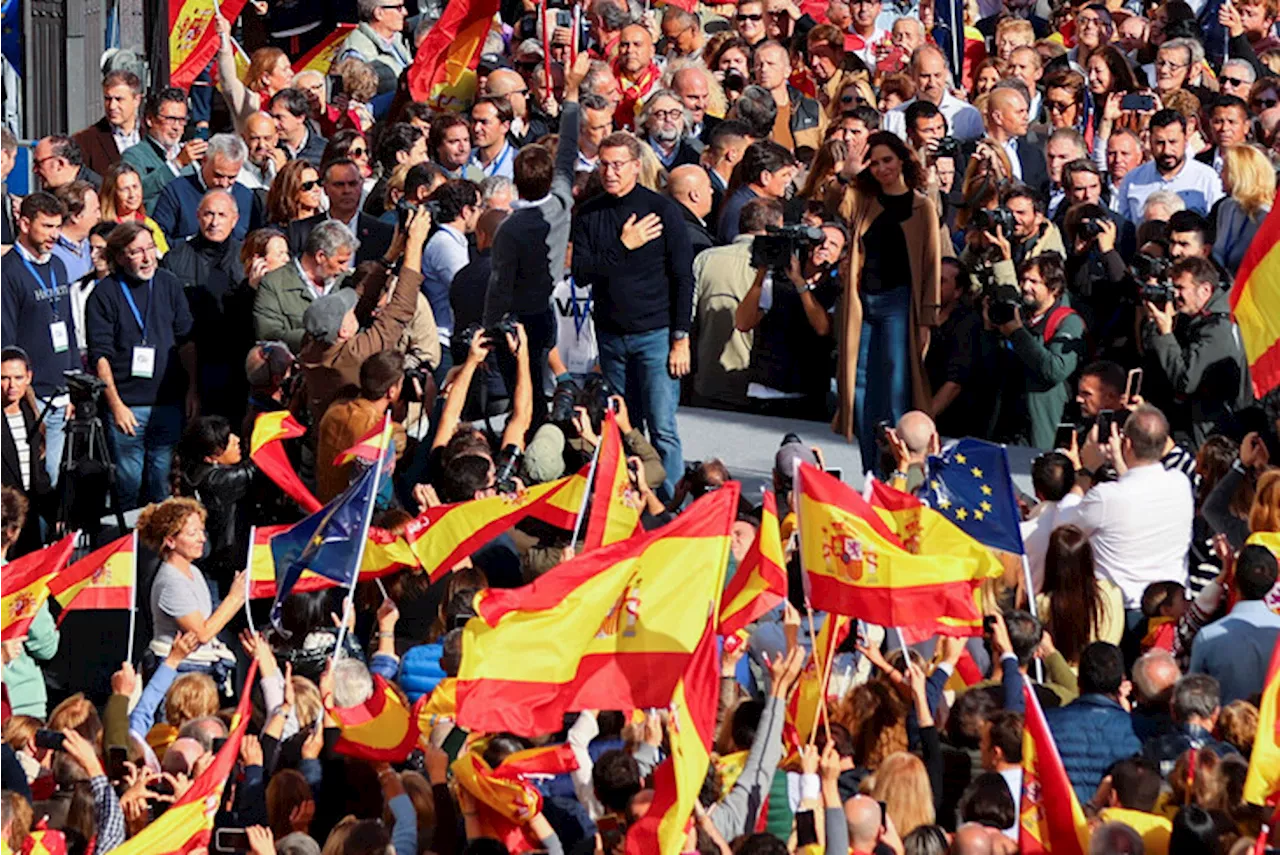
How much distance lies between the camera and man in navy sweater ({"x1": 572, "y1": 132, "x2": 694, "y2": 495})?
44.2 ft

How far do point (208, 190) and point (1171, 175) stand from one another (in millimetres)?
4985

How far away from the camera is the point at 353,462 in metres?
13.1

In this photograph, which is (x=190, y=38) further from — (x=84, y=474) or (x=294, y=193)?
(x=84, y=474)

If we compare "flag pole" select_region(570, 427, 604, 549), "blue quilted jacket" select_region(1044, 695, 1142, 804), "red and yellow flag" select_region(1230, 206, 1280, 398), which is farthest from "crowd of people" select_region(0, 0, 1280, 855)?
"red and yellow flag" select_region(1230, 206, 1280, 398)

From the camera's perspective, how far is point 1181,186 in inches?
603

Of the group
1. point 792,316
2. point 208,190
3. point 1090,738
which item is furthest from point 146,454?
point 1090,738

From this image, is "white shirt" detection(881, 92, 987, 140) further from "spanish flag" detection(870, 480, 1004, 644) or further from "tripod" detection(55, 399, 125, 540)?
"spanish flag" detection(870, 480, 1004, 644)

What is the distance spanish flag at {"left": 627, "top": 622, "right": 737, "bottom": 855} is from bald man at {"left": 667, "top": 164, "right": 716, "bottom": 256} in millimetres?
5454

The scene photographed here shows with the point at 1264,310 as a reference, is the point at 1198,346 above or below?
below

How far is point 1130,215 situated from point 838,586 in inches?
210

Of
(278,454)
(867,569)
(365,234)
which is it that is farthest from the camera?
(365,234)

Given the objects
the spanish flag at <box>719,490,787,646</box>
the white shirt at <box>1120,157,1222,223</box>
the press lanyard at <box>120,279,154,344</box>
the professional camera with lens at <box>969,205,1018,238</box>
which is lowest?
the spanish flag at <box>719,490,787,646</box>

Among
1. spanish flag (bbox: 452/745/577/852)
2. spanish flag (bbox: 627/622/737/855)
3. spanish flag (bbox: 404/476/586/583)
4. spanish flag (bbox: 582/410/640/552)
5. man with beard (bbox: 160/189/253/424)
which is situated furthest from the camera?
man with beard (bbox: 160/189/253/424)

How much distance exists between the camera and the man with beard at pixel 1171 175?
15.2 m
